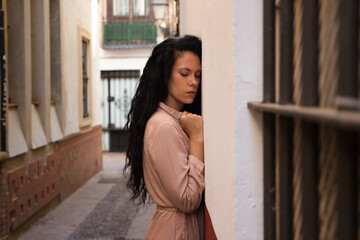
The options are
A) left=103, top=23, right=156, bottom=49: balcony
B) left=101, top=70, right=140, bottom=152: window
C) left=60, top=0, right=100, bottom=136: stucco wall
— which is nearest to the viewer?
left=60, top=0, right=100, bottom=136: stucco wall

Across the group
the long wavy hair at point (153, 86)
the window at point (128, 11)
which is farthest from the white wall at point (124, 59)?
the long wavy hair at point (153, 86)

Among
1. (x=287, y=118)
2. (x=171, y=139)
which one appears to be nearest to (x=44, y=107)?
(x=171, y=139)

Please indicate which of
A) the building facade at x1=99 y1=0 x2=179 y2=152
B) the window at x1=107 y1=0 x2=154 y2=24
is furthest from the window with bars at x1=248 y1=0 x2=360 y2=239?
the window at x1=107 y1=0 x2=154 y2=24

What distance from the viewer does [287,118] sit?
112 cm

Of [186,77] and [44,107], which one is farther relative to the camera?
[44,107]

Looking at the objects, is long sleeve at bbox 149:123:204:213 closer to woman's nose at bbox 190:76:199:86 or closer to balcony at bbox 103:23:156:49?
woman's nose at bbox 190:76:199:86

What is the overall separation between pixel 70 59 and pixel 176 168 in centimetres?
775

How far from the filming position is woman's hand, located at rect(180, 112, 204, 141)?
2576 millimetres

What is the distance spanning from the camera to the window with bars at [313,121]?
719mm

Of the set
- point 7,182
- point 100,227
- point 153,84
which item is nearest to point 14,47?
point 7,182

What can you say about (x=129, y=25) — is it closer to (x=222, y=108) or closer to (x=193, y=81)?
(x=193, y=81)

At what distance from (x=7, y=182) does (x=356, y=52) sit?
20.0 ft

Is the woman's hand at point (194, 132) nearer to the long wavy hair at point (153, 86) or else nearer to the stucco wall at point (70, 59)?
the long wavy hair at point (153, 86)

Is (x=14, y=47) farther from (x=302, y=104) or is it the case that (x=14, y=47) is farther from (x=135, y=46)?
(x=135, y=46)
